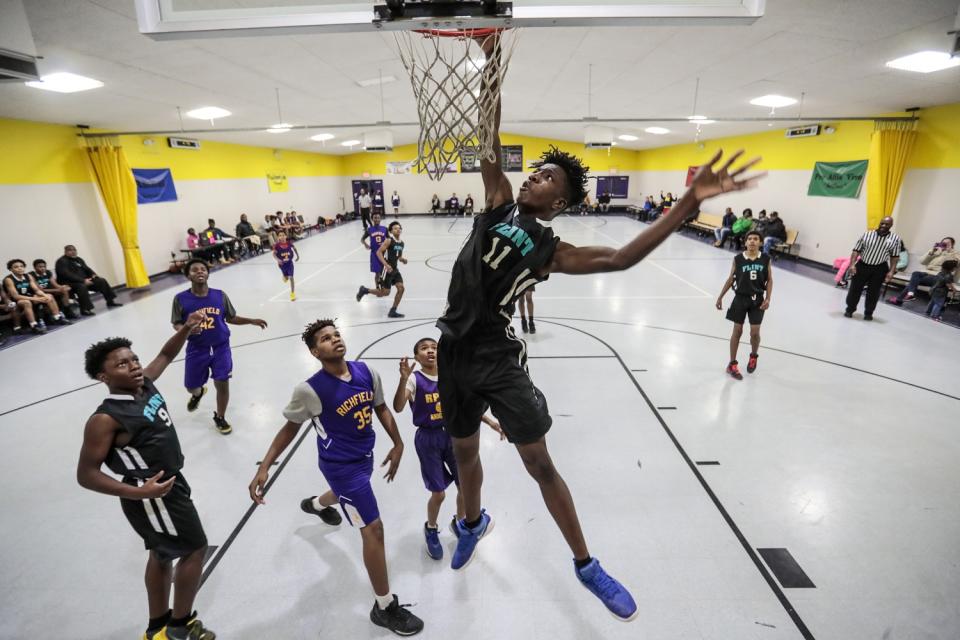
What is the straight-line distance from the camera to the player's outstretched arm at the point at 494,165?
7.52 feet

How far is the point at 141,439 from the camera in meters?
2.31

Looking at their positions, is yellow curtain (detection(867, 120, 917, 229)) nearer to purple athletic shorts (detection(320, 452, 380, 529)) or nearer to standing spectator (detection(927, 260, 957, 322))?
standing spectator (detection(927, 260, 957, 322))

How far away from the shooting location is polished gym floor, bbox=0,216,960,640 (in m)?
2.80

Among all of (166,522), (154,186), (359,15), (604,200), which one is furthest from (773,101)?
(604,200)

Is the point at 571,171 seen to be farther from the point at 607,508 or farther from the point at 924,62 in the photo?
the point at 924,62

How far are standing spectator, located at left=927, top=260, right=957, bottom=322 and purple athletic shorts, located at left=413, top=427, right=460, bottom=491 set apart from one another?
34.2 feet

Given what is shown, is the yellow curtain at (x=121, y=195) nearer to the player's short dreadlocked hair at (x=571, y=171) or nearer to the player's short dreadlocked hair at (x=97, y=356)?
the player's short dreadlocked hair at (x=97, y=356)

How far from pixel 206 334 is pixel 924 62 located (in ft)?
34.5

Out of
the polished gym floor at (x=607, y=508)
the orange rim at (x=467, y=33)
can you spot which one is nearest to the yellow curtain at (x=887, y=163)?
the polished gym floor at (x=607, y=508)

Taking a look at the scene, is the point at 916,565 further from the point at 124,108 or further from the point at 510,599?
the point at 124,108

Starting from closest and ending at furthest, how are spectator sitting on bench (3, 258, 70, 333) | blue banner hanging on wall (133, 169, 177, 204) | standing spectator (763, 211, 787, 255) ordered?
spectator sitting on bench (3, 258, 70, 333)
blue banner hanging on wall (133, 169, 177, 204)
standing spectator (763, 211, 787, 255)

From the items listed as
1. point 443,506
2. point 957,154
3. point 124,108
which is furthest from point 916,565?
point 124,108

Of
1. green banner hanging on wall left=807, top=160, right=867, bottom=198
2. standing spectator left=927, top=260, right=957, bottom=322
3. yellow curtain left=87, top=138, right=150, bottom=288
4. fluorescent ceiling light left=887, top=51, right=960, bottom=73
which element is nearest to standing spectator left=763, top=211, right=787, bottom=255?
green banner hanging on wall left=807, top=160, right=867, bottom=198

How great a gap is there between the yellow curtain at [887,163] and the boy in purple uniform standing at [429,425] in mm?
12825
